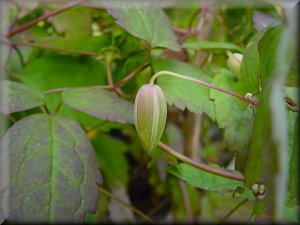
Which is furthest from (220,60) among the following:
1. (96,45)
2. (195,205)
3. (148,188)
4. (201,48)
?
(148,188)

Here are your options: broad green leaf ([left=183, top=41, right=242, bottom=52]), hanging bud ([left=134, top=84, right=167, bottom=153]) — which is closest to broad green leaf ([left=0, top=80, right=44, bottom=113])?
hanging bud ([left=134, top=84, right=167, bottom=153])

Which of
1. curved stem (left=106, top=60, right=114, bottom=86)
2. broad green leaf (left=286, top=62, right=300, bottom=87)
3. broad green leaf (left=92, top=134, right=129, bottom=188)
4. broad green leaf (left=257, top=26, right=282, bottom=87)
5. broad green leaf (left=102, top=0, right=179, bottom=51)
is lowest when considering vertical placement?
broad green leaf (left=92, top=134, right=129, bottom=188)

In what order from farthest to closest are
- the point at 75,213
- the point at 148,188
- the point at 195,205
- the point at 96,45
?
the point at 148,188 < the point at 195,205 < the point at 96,45 < the point at 75,213

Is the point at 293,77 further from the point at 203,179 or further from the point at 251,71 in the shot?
the point at 203,179

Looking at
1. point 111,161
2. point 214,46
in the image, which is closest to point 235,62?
point 214,46

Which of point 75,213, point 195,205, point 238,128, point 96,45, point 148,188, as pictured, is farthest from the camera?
point 148,188

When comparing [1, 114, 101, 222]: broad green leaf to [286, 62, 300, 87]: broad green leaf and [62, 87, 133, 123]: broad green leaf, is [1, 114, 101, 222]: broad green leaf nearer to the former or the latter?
[62, 87, 133, 123]: broad green leaf

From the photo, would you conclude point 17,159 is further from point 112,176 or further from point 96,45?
point 112,176
